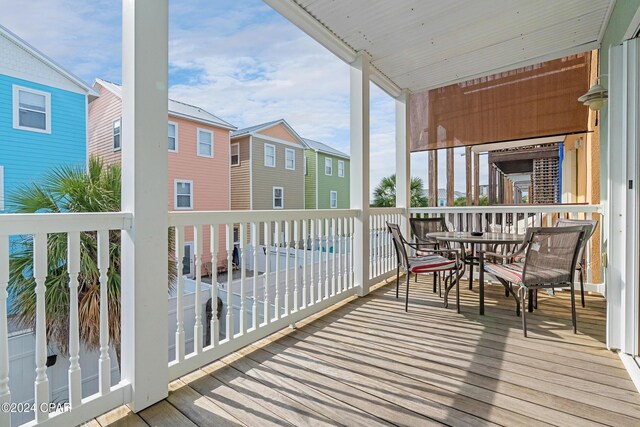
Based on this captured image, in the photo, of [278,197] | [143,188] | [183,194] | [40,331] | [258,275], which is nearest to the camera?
[40,331]

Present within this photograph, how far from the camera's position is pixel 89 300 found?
318 centimetres

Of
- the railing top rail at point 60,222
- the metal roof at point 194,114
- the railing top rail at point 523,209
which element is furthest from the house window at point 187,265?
the metal roof at point 194,114

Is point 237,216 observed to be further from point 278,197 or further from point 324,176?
point 324,176

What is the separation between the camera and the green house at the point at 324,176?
13086 millimetres

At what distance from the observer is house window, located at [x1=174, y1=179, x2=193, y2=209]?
7.94m

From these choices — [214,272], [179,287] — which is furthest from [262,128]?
[179,287]

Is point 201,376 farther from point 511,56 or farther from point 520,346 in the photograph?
point 511,56

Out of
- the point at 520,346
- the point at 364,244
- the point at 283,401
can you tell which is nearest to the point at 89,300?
the point at 283,401

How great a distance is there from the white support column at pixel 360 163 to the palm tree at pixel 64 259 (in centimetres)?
257

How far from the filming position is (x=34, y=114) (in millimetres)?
3959

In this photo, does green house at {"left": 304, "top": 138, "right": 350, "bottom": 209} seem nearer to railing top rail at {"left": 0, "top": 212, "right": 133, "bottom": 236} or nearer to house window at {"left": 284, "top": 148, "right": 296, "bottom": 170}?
house window at {"left": 284, "top": 148, "right": 296, "bottom": 170}

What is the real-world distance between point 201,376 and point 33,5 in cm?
480

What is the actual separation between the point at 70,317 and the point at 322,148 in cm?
1260

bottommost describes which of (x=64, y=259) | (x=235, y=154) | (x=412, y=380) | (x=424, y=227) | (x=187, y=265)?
(x=412, y=380)
